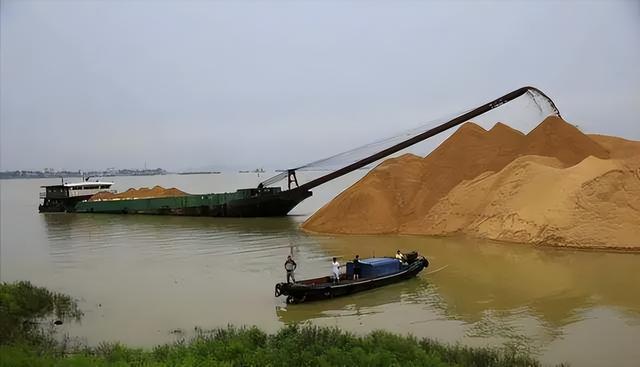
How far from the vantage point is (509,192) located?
1030 inches

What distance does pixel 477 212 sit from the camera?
1057 inches

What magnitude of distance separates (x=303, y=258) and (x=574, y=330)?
11823mm

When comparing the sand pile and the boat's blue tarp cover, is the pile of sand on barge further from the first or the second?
the sand pile

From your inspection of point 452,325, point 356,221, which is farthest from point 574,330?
point 356,221

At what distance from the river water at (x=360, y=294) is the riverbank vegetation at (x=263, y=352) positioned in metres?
1.41

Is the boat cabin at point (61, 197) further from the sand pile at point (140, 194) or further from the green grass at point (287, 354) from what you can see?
the green grass at point (287, 354)

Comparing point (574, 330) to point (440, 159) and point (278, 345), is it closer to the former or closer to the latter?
point (278, 345)

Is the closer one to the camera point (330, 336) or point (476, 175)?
point (330, 336)

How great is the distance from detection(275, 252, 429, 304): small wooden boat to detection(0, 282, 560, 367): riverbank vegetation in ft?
9.99

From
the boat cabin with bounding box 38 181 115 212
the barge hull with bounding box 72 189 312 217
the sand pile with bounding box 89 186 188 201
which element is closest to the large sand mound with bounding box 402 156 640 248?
the barge hull with bounding box 72 189 312 217

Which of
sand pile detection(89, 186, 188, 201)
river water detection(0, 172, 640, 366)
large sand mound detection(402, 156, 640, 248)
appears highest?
sand pile detection(89, 186, 188, 201)

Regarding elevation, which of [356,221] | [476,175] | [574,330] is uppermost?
[476,175]

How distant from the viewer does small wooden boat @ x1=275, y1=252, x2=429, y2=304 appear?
1384cm

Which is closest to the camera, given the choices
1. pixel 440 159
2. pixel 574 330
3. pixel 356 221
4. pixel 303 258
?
pixel 574 330
